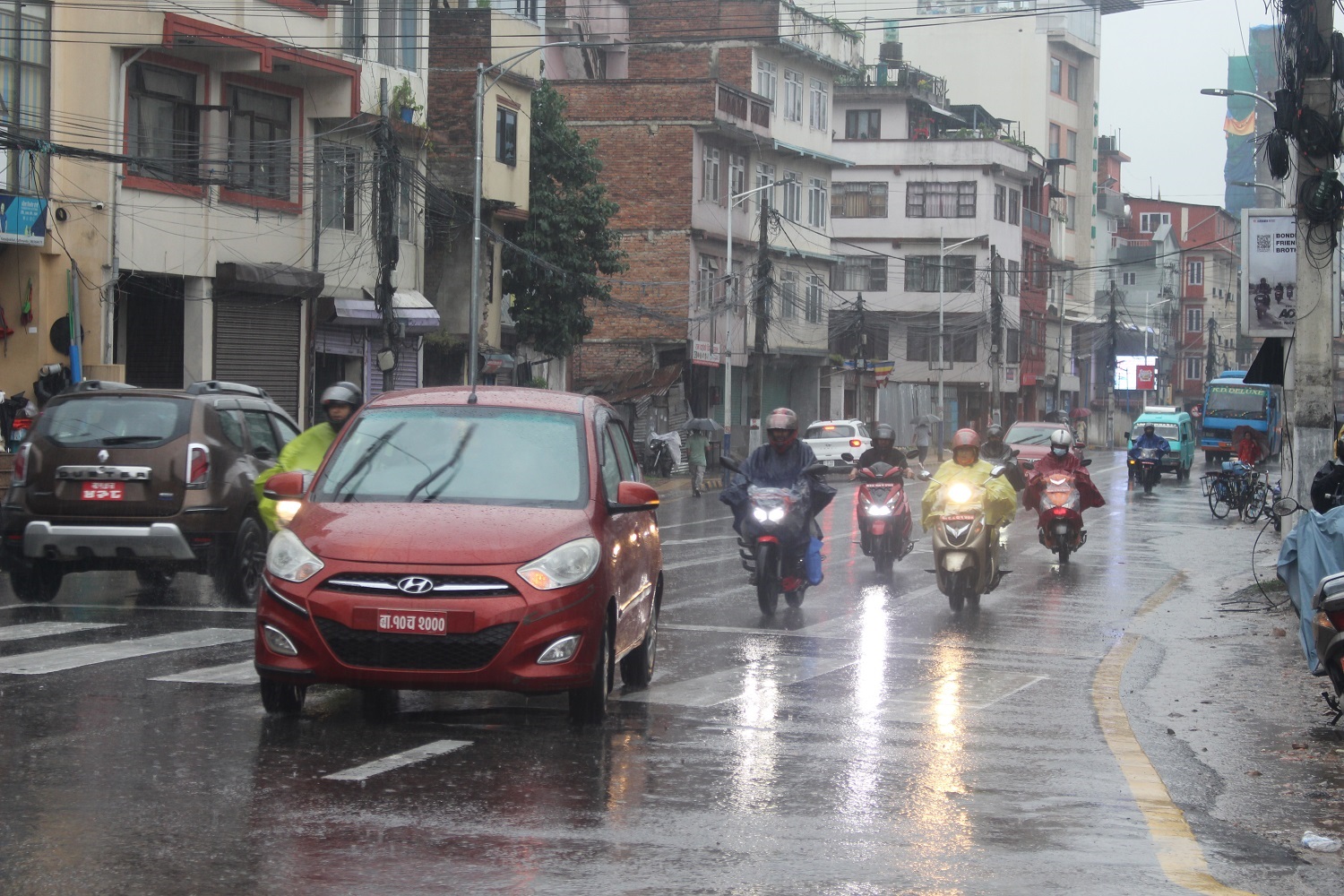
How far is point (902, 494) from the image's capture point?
20609 millimetres

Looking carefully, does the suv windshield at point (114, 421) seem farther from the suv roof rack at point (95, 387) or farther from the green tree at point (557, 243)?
the green tree at point (557, 243)

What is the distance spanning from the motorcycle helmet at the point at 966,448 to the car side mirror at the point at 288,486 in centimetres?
840

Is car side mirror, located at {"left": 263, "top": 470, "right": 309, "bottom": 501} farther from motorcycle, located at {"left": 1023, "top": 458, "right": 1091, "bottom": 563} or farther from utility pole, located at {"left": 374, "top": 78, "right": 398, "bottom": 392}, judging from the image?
utility pole, located at {"left": 374, "top": 78, "right": 398, "bottom": 392}

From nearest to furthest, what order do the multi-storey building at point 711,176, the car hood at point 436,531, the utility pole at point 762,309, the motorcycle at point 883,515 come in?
the car hood at point 436,531 < the motorcycle at point 883,515 < the utility pole at point 762,309 < the multi-storey building at point 711,176

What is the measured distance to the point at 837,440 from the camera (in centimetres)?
5003

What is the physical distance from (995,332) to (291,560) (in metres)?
72.7

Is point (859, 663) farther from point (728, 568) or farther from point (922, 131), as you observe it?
point (922, 131)

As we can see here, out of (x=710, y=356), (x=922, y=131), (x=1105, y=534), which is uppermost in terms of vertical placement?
(x=922, y=131)

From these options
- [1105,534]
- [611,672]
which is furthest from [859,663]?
[1105,534]

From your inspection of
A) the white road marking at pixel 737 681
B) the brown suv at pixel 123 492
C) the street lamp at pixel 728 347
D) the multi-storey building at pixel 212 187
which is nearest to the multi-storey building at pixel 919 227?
the street lamp at pixel 728 347

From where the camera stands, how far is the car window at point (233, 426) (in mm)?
14492

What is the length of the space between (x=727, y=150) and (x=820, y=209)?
29.8 feet

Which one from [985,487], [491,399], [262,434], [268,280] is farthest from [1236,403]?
[491,399]

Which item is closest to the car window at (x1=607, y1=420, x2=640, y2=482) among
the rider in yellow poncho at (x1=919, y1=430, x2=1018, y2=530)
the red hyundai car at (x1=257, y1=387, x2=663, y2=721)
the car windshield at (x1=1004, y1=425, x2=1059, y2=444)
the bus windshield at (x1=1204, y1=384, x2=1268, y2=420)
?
the red hyundai car at (x1=257, y1=387, x2=663, y2=721)
